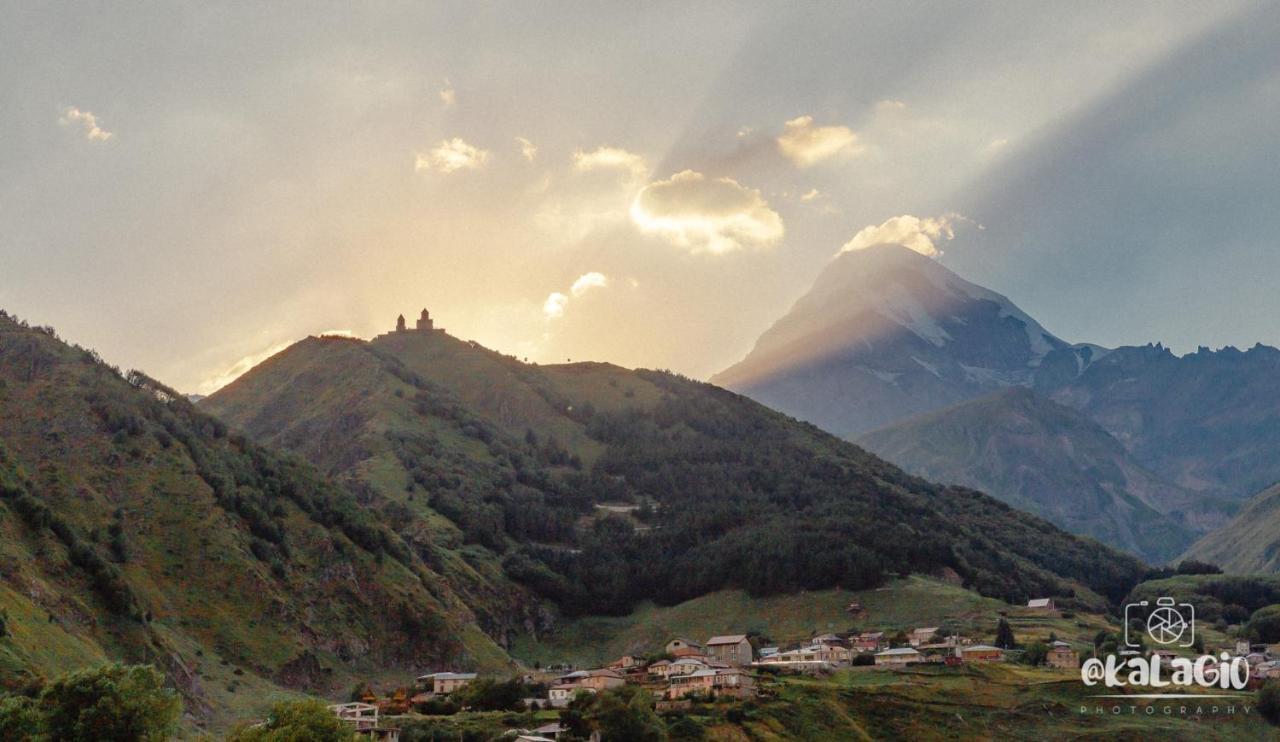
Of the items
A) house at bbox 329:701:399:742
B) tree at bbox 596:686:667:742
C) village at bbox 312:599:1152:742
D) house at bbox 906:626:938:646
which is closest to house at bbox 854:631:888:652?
village at bbox 312:599:1152:742

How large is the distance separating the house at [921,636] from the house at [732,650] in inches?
996

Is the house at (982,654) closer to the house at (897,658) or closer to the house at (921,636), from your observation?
the house at (897,658)

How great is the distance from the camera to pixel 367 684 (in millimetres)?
155375

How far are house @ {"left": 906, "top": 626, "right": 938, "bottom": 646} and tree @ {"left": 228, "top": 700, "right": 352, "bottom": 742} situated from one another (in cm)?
11118

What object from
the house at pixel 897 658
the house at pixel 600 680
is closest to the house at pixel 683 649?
the house at pixel 600 680

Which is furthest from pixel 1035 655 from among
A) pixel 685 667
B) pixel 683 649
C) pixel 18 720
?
pixel 18 720

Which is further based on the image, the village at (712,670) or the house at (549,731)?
the village at (712,670)

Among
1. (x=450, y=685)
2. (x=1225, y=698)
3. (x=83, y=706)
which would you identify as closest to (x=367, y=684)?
(x=450, y=685)

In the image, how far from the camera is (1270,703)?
146m

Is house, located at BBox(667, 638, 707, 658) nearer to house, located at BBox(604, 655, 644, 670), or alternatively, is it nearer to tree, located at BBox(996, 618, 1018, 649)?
house, located at BBox(604, 655, 644, 670)

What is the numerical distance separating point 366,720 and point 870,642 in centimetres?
9105

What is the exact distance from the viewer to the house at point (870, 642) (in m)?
177

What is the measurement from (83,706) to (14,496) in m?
61.4

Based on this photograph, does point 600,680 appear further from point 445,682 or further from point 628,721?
point 628,721
